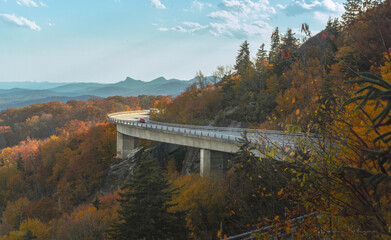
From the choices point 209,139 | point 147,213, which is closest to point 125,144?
point 209,139

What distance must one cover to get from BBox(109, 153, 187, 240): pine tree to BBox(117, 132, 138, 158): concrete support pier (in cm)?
3713

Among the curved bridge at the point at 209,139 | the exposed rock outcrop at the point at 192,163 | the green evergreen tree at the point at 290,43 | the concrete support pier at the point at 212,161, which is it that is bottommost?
the exposed rock outcrop at the point at 192,163

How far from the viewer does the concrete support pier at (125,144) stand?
52938 mm

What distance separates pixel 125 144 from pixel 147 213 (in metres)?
39.8

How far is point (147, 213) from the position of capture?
52.8ft

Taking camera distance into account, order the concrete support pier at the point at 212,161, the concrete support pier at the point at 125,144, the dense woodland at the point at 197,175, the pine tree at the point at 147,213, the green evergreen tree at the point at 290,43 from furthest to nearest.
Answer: the concrete support pier at the point at 125,144 < the concrete support pier at the point at 212,161 < the pine tree at the point at 147,213 < the dense woodland at the point at 197,175 < the green evergreen tree at the point at 290,43

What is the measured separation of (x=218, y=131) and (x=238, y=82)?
22574 millimetres

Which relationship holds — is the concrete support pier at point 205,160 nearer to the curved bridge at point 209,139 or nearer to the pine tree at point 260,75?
the curved bridge at point 209,139

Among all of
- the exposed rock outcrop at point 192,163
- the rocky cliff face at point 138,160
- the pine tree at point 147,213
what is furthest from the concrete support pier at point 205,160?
the pine tree at point 147,213

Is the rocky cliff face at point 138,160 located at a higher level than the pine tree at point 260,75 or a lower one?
lower

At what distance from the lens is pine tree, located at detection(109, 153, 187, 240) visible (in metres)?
15.9

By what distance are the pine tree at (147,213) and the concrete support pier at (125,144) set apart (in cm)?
3713

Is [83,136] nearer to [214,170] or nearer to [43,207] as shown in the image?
[43,207]

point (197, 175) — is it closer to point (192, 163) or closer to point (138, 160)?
point (192, 163)
